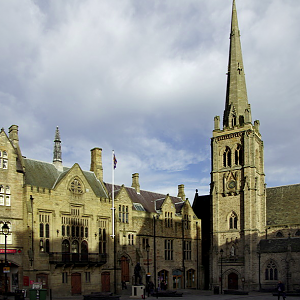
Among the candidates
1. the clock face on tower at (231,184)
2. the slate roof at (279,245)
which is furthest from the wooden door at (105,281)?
the clock face on tower at (231,184)

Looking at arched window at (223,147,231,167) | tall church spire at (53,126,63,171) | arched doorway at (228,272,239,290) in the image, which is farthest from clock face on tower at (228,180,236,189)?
tall church spire at (53,126,63,171)

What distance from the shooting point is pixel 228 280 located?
2370 inches

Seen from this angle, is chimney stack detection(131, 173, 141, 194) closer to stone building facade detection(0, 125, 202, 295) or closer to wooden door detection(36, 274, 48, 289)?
stone building facade detection(0, 125, 202, 295)

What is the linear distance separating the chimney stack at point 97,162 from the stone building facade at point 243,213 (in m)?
18.7

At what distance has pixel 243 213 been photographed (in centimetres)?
6025

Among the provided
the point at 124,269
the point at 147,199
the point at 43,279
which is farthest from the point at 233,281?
the point at 43,279

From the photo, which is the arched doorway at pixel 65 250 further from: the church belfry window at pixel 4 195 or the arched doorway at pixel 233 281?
the arched doorway at pixel 233 281

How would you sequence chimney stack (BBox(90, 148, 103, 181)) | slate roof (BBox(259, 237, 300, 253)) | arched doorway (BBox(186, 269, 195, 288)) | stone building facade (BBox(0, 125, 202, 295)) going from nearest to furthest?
stone building facade (BBox(0, 125, 202, 295)), chimney stack (BBox(90, 148, 103, 181)), slate roof (BBox(259, 237, 300, 253)), arched doorway (BBox(186, 269, 195, 288))

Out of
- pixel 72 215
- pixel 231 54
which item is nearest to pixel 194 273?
pixel 72 215

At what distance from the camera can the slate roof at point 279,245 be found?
55.6 meters

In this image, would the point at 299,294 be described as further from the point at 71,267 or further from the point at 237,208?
the point at 71,267

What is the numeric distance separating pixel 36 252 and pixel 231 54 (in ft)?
140

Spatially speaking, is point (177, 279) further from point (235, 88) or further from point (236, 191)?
point (235, 88)

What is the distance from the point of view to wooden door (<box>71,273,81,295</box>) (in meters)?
44.4
